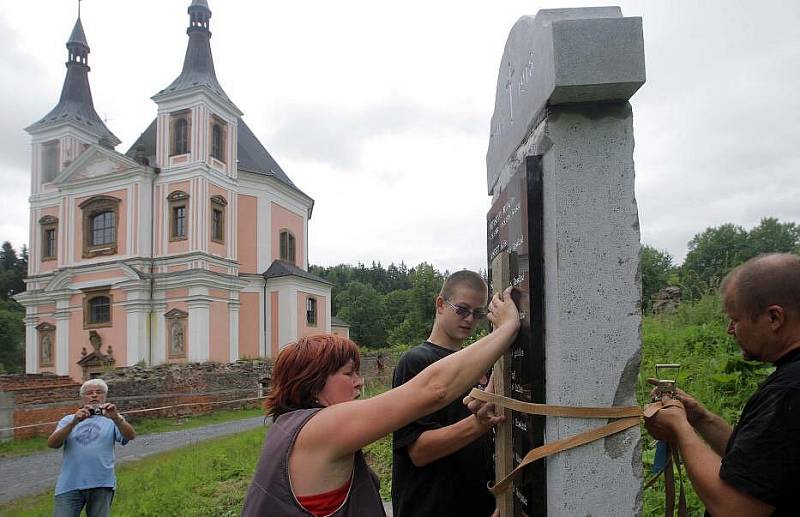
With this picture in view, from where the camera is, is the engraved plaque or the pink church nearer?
the engraved plaque

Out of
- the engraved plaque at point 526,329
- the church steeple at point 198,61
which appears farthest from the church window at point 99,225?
the engraved plaque at point 526,329

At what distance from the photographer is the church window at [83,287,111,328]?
2783 cm

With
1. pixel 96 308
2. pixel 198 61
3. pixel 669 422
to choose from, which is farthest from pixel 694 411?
pixel 198 61

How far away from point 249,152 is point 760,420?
35491mm

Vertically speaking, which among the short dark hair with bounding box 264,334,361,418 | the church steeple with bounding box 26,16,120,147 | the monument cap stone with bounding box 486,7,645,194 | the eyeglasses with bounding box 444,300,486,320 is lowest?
the short dark hair with bounding box 264,334,361,418

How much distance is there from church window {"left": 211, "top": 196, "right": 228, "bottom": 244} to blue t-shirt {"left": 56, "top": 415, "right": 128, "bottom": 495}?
2337 centimetres

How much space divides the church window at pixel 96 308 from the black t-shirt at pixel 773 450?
98.2ft

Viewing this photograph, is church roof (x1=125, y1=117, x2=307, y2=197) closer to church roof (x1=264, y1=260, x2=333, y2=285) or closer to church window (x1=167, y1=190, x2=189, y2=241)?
church window (x1=167, y1=190, x2=189, y2=241)

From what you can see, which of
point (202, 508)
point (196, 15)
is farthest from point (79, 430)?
point (196, 15)

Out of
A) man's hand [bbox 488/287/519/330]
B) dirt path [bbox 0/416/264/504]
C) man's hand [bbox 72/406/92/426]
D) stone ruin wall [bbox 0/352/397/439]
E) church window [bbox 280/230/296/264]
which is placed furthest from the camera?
church window [bbox 280/230/296/264]

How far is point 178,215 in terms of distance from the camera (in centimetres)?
2808

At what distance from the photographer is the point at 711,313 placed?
7.82 meters

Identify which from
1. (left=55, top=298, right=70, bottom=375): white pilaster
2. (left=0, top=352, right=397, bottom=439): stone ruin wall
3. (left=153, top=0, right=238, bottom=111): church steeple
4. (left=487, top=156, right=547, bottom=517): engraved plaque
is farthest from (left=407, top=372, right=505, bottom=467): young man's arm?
(left=55, top=298, right=70, bottom=375): white pilaster

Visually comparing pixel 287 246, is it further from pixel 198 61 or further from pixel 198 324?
pixel 198 61
